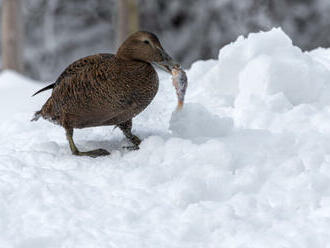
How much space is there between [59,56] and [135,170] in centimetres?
1029

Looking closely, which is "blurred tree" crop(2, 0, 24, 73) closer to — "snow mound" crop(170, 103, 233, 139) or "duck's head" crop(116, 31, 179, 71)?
"snow mound" crop(170, 103, 233, 139)

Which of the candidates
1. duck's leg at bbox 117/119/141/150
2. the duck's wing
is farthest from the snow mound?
the duck's wing

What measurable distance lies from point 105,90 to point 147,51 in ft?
1.24

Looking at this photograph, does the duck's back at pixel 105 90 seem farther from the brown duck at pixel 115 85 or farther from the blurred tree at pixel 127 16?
the blurred tree at pixel 127 16

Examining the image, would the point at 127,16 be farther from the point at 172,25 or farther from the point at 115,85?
the point at 115,85

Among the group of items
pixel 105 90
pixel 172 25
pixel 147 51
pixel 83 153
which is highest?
pixel 172 25

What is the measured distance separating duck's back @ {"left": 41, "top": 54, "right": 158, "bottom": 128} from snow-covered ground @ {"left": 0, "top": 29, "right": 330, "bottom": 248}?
0.84 ft

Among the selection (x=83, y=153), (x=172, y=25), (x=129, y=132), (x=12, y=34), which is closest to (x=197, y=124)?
(x=129, y=132)

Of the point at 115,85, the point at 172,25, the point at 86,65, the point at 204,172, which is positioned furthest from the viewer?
the point at 172,25

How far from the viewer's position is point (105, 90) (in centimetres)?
391

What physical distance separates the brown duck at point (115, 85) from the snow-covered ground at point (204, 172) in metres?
0.26

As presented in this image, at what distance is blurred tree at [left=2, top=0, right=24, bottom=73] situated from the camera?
9625 millimetres

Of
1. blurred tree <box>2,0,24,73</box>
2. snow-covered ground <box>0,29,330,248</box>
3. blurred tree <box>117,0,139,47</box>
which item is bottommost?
snow-covered ground <box>0,29,330,248</box>

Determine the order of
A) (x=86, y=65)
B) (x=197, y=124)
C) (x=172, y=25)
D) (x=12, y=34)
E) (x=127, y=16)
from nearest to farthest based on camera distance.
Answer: (x=86, y=65), (x=197, y=124), (x=12, y=34), (x=127, y=16), (x=172, y=25)
